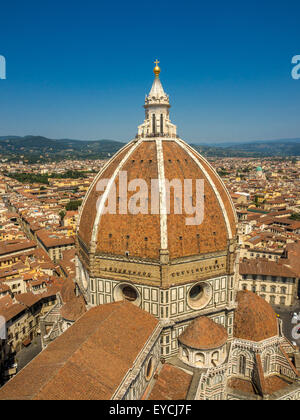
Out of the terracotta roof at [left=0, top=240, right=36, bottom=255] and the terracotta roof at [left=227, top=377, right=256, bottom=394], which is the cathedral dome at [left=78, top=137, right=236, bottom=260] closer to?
the terracotta roof at [left=227, top=377, right=256, bottom=394]

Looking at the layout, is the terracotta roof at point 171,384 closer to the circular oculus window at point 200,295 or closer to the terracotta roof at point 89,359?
the terracotta roof at point 89,359

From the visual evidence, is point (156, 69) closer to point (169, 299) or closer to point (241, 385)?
point (169, 299)

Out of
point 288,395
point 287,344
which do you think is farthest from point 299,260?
point 288,395

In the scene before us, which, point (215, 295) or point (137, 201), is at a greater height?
point (137, 201)

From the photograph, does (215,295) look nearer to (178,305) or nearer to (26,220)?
(178,305)

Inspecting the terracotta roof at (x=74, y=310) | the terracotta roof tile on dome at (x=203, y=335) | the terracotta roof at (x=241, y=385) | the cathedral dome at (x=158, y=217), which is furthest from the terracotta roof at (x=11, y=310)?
the terracotta roof at (x=241, y=385)

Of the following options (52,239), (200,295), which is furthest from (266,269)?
(52,239)

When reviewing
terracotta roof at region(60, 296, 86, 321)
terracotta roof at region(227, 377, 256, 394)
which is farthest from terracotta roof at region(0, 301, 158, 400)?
terracotta roof at region(227, 377, 256, 394)
